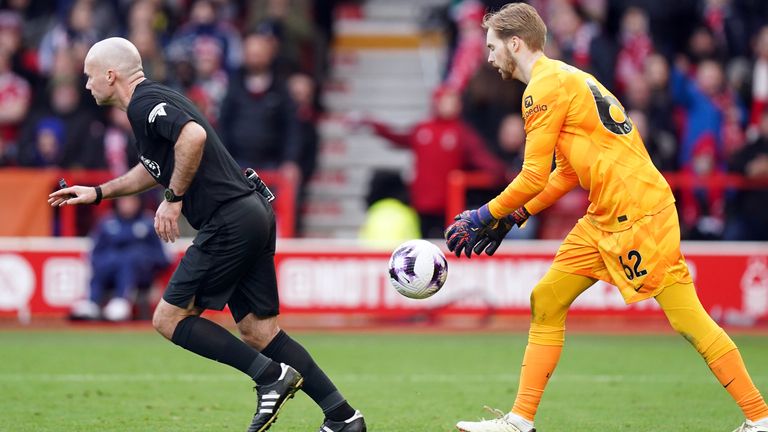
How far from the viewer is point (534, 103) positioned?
22.3 feet

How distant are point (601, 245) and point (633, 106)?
8461 mm

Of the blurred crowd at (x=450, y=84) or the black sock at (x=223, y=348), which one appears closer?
the black sock at (x=223, y=348)

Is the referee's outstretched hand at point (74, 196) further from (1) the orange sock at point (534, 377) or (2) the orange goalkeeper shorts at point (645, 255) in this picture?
(2) the orange goalkeeper shorts at point (645, 255)

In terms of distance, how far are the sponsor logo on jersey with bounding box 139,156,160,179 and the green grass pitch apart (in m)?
1.63

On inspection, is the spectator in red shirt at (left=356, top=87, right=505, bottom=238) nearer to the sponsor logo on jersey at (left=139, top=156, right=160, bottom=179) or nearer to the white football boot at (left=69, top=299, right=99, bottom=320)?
the white football boot at (left=69, top=299, right=99, bottom=320)

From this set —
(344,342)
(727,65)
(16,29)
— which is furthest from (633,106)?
(16,29)

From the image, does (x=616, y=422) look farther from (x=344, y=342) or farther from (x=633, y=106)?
(x=633, y=106)

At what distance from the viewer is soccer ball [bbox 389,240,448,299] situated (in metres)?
7.21

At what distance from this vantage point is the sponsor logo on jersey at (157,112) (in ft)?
21.8

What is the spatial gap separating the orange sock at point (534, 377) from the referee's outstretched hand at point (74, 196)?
2.56 metres

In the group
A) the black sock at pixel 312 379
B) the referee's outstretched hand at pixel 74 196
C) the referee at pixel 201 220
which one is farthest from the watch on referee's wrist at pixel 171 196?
the black sock at pixel 312 379

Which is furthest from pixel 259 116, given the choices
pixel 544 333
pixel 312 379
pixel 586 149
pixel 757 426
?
pixel 757 426

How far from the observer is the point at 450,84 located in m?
16.2

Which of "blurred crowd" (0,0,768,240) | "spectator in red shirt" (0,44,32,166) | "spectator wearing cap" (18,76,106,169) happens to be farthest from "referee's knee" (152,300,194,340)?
"spectator in red shirt" (0,44,32,166)
